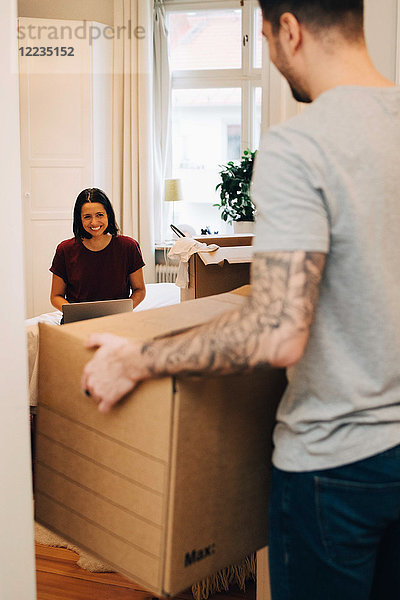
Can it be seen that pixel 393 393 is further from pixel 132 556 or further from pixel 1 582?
pixel 1 582

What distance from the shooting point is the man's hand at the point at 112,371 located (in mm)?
917

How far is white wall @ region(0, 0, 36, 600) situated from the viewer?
1037mm

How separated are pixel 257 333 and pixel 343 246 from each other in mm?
166

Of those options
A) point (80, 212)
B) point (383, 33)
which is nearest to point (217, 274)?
point (383, 33)

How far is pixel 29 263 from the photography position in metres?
5.68

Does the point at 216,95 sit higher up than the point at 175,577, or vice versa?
the point at 216,95

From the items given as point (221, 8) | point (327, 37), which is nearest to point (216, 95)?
point (221, 8)

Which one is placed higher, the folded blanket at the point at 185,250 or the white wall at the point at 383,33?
the white wall at the point at 383,33

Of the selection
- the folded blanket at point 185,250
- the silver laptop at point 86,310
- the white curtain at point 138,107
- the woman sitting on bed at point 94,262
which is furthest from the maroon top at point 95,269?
the white curtain at point 138,107

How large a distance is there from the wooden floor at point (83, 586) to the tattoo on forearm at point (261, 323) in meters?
1.66

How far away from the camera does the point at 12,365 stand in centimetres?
107

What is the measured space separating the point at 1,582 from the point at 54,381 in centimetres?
36

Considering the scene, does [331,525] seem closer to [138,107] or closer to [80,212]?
[80,212]

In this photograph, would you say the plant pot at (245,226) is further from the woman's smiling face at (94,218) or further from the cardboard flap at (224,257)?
the cardboard flap at (224,257)
